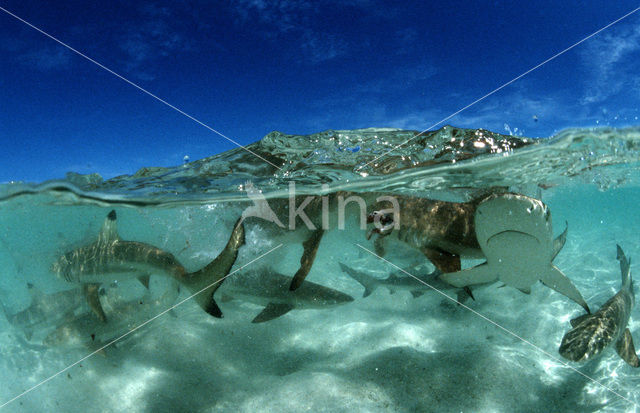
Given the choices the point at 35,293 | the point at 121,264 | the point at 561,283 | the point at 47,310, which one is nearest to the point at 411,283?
the point at 561,283

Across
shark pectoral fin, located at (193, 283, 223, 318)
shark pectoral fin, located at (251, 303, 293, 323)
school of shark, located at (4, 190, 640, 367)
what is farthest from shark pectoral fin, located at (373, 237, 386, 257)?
shark pectoral fin, located at (193, 283, 223, 318)

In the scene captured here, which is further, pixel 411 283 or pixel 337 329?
pixel 337 329

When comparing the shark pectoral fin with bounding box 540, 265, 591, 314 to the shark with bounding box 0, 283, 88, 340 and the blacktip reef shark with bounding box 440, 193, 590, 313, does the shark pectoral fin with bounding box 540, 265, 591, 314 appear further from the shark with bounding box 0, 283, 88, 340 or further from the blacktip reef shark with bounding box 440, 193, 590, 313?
the shark with bounding box 0, 283, 88, 340

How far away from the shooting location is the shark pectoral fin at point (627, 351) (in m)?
5.77

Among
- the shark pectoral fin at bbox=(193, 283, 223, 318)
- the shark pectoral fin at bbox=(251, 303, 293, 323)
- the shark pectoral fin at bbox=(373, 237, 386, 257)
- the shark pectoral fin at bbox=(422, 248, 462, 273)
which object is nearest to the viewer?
the shark pectoral fin at bbox=(193, 283, 223, 318)

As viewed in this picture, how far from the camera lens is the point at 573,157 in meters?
10.6

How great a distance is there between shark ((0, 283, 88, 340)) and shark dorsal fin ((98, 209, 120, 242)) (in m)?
1.33

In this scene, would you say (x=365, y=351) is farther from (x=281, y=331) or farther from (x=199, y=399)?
(x=199, y=399)

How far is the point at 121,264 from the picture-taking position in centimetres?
763

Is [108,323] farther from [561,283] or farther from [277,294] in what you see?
[561,283]

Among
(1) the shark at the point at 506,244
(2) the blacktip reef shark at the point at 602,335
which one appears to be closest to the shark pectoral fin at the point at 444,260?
(1) the shark at the point at 506,244

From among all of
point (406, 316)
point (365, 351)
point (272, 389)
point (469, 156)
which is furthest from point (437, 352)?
point (469, 156)

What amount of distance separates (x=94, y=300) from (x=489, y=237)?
739cm

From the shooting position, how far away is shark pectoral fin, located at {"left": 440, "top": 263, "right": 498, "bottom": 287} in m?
5.72
